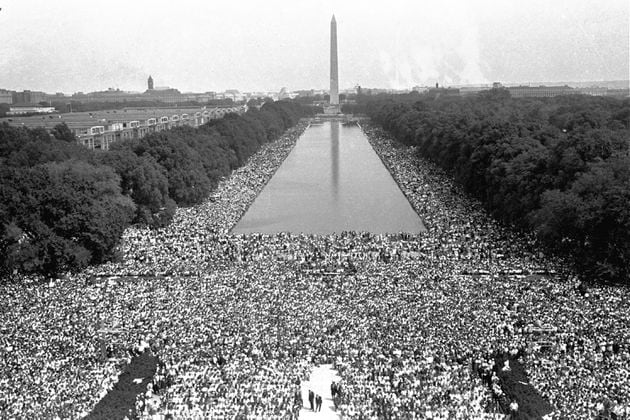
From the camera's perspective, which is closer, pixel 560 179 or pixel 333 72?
pixel 560 179

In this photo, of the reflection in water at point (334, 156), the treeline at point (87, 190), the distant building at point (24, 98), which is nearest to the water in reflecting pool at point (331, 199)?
the reflection in water at point (334, 156)

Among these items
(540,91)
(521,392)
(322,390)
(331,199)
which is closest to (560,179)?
(331,199)

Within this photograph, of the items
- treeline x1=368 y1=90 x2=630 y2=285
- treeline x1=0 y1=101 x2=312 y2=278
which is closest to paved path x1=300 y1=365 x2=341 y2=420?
treeline x1=368 y1=90 x2=630 y2=285

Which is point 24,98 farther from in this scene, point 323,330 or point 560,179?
point 323,330

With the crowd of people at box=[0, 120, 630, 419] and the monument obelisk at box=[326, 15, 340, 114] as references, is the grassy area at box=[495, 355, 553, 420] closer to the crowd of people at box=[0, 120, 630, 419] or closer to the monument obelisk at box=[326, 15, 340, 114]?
the crowd of people at box=[0, 120, 630, 419]

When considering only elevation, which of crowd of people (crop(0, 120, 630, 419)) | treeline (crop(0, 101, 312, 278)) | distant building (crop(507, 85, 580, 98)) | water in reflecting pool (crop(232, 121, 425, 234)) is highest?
distant building (crop(507, 85, 580, 98))

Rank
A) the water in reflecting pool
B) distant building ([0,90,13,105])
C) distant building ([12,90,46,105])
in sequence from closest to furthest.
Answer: the water in reflecting pool < distant building ([0,90,13,105]) < distant building ([12,90,46,105])

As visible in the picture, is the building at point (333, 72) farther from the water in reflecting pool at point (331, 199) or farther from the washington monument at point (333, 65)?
the water in reflecting pool at point (331, 199)
